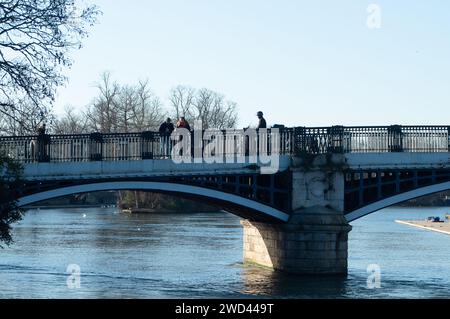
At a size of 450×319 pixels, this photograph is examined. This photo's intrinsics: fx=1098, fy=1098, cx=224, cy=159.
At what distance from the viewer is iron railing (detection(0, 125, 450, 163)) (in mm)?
35750

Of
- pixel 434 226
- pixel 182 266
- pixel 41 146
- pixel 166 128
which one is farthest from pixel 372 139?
pixel 434 226

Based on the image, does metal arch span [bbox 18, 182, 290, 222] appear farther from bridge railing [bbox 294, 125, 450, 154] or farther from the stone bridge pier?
bridge railing [bbox 294, 125, 450, 154]

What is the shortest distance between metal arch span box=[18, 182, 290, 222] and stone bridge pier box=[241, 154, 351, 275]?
30.6 inches

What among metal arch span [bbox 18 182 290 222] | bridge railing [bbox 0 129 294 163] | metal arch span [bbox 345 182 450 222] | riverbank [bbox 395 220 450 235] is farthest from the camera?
riverbank [bbox 395 220 450 235]

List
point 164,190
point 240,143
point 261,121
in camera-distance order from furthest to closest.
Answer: point 261,121
point 240,143
point 164,190

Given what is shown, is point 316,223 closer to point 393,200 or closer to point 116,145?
point 393,200

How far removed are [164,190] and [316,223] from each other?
5401 mm

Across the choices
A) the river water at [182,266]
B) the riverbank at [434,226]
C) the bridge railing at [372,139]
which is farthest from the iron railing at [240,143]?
the riverbank at [434,226]

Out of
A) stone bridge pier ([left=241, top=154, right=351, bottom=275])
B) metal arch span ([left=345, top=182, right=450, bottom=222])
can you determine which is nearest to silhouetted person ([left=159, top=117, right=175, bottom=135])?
stone bridge pier ([left=241, top=154, right=351, bottom=275])

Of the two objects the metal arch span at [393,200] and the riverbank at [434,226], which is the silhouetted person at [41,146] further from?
the riverbank at [434,226]

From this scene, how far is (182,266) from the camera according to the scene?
43.2 metres

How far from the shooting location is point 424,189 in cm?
3988

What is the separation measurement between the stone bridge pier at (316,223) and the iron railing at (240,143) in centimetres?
73
